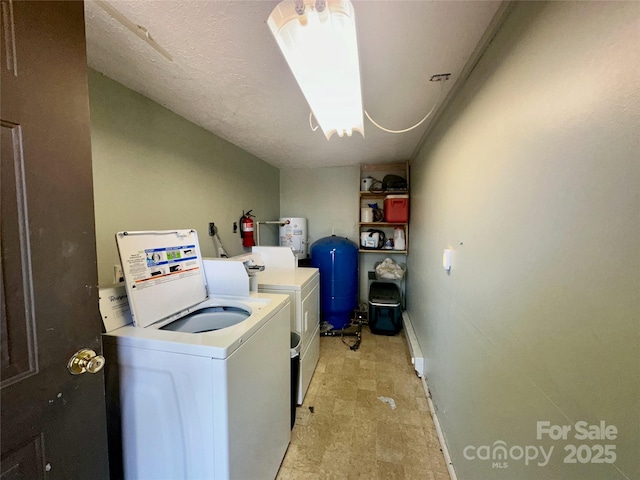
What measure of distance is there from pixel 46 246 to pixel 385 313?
9.00 ft

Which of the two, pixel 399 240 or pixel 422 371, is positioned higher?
pixel 399 240

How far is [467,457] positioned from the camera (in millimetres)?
1041

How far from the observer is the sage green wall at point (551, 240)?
44cm

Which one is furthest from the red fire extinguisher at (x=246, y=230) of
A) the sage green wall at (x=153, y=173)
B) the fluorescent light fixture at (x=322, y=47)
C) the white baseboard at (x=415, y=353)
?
the white baseboard at (x=415, y=353)

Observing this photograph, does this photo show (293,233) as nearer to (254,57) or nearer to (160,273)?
(160,273)

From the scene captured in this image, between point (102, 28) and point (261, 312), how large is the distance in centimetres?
133

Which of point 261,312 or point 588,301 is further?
point 261,312

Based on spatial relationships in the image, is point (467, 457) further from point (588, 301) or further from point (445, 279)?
point (588, 301)

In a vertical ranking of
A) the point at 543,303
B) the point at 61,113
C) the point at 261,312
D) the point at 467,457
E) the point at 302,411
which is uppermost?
the point at 61,113

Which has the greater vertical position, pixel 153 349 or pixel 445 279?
pixel 445 279

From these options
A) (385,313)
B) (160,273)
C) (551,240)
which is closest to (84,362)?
(160,273)

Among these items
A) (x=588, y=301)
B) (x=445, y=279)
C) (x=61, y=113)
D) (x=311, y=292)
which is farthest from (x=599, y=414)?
(x=311, y=292)

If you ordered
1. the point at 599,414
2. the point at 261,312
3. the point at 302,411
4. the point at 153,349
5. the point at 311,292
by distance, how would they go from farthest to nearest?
the point at 311,292 < the point at 302,411 < the point at 261,312 < the point at 153,349 < the point at 599,414

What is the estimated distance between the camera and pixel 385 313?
2.74 metres
